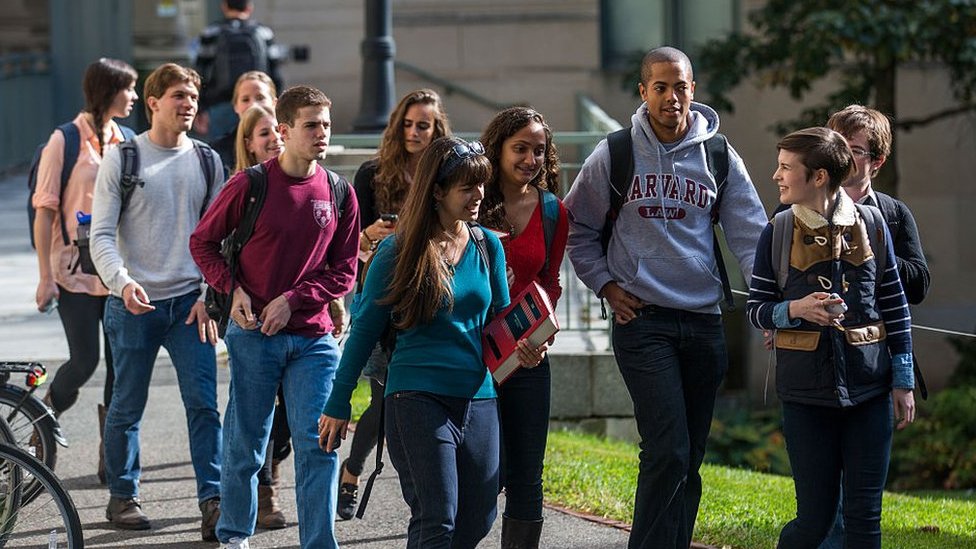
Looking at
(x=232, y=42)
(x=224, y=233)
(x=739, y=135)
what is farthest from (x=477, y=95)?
(x=224, y=233)

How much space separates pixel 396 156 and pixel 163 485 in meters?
2.31

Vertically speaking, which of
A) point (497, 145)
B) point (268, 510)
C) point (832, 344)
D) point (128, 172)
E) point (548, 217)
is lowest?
point (268, 510)

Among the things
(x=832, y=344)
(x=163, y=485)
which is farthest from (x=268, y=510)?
(x=832, y=344)

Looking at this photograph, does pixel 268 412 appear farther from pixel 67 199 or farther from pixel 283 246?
pixel 67 199

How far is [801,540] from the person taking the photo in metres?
5.25

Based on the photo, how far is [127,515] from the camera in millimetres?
6855

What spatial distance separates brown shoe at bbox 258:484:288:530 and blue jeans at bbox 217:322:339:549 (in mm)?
927

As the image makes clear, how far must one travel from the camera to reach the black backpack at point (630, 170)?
5652 mm

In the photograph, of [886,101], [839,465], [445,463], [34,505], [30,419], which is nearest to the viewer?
[445,463]

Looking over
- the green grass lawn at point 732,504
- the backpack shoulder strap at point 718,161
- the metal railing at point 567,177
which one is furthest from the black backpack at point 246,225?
the metal railing at point 567,177

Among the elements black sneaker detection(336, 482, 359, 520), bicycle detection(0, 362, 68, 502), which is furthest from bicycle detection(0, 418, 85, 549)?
black sneaker detection(336, 482, 359, 520)

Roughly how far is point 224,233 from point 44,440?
165 cm

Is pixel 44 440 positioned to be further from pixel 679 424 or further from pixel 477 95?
pixel 477 95

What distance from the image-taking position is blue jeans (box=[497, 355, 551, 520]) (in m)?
5.48
